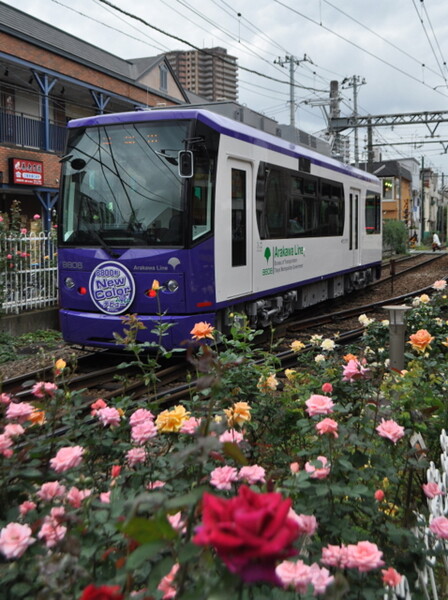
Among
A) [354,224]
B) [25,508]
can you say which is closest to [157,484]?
[25,508]

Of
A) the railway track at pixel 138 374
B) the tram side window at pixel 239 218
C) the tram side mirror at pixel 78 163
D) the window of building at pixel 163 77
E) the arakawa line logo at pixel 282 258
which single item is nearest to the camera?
the railway track at pixel 138 374

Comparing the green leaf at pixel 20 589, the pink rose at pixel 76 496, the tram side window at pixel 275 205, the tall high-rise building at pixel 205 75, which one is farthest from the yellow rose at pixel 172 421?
the tall high-rise building at pixel 205 75

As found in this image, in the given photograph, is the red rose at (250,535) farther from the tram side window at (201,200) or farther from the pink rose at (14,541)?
the tram side window at (201,200)

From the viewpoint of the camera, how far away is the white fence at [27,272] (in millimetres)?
11352

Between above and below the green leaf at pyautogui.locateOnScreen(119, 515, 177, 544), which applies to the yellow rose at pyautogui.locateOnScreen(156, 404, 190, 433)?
below

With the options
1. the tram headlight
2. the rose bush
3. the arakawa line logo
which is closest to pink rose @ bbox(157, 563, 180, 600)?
the rose bush

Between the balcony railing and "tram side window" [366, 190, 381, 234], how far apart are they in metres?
10.6

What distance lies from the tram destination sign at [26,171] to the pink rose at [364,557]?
828 inches

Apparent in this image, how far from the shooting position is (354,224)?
15539 millimetres

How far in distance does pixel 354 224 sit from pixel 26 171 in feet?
38.2

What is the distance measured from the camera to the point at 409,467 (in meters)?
2.46

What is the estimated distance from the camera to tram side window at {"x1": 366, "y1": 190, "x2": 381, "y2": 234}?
17.3m

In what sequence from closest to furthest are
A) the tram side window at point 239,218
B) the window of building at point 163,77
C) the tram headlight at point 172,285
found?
the tram headlight at point 172,285, the tram side window at point 239,218, the window of building at point 163,77

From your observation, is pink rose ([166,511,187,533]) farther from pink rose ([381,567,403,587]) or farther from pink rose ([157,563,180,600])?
pink rose ([381,567,403,587])
